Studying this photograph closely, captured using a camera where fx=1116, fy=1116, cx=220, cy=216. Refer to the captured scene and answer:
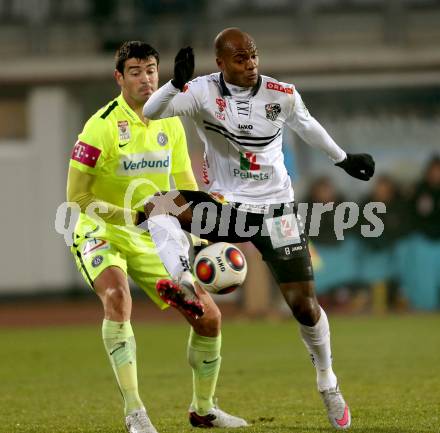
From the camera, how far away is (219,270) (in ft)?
19.3

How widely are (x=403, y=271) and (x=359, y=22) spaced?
5.92 meters

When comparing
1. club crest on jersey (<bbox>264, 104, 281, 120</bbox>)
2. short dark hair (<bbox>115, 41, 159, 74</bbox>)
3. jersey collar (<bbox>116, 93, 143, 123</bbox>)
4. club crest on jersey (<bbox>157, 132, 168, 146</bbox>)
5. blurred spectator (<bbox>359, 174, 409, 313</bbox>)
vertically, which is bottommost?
blurred spectator (<bbox>359, 174, 409, 313</bbox>)

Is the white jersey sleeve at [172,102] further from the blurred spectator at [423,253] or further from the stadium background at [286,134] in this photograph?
the blurred spectator at [423,253]

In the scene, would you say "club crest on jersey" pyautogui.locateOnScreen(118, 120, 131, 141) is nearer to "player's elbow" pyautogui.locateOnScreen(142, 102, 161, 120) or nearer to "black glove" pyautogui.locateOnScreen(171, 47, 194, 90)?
"player's elbow" pyautogui.locateOnScreen(142, 102, 161, 120)

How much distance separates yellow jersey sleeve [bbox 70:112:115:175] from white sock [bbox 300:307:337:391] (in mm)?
1525

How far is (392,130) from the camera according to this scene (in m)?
17.8

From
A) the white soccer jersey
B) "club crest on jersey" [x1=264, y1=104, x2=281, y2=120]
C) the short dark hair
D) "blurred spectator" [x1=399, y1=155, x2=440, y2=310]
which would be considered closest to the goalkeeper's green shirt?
the short dark hair

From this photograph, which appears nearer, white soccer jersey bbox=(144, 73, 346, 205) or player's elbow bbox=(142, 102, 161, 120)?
player's elbow bbox=(142, 102, 161, 120)

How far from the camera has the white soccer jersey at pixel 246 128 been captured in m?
6.29

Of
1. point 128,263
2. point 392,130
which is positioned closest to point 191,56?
point 128,263

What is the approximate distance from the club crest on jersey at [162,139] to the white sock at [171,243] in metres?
0.66

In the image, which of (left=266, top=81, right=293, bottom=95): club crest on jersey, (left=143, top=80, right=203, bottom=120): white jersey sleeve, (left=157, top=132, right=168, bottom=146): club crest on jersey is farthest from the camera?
(left=157, top=132, right=168, bottom=146): club crest on jersey

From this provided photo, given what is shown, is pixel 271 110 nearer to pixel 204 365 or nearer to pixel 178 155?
pixel 178 155

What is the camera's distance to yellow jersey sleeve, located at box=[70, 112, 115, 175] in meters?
6.49
